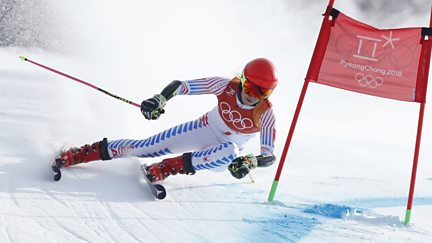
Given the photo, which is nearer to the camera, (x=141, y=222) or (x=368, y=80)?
(x=141, y=222)

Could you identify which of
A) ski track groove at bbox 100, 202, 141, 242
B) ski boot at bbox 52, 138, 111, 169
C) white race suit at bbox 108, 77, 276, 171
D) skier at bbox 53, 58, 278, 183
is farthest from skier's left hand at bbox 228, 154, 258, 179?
ski boot at bbox 52, 138, 111, 169

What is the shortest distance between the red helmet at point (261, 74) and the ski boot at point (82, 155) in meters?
0.95

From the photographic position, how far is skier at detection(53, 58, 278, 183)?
116 inches

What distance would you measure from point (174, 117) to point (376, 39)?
262 cm

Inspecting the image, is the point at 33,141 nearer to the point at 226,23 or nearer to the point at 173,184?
the point at 173,184

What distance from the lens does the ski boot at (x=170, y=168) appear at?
307 cm

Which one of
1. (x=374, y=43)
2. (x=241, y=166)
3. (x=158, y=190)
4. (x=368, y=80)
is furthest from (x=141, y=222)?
(x=374, y=43)

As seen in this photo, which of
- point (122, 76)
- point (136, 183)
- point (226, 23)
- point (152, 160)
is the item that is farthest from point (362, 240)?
point (226, 23)

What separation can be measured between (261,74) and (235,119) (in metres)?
0.34

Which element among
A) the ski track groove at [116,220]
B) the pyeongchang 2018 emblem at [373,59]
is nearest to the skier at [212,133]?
the ski track groove at [116,220]

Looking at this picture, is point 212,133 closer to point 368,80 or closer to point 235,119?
point 235,119

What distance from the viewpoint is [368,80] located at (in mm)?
3232

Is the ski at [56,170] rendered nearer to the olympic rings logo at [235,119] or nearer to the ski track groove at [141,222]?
the ski track groove at [141,222]

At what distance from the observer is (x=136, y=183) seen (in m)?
3.07
